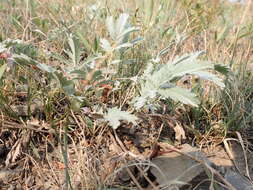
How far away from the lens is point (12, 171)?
2.82 feet

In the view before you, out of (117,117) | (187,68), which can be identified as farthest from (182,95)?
(117,117)

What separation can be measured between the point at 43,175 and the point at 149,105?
1.27 feet

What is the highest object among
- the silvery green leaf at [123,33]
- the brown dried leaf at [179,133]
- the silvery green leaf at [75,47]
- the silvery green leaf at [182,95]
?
the silvery green leaf at [123,33]

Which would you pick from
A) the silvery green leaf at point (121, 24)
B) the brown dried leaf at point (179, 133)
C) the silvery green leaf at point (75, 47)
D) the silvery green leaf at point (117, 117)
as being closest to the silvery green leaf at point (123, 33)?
the silvery green leaf at point (121, 24)

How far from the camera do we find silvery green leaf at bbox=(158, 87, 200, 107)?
2.43 ft

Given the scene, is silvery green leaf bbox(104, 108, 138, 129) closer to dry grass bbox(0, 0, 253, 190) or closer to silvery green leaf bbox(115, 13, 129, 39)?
dry grass bbox(0, 0, 253, 190)

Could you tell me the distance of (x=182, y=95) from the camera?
0.76 m

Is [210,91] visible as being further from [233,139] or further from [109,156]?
[109,156]

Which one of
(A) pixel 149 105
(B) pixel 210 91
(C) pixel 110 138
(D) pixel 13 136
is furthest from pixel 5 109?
(B) pixel 210 91

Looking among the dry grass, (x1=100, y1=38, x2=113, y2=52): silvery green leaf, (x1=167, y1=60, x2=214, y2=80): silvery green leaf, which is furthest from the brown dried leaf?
(x1=100, y1=38, x2=113, y2=52): silvery green leaf

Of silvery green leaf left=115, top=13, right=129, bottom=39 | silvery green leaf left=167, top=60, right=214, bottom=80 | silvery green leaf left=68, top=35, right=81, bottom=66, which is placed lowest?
silvery green leaf left=167, top=60, right=214, bottom=80

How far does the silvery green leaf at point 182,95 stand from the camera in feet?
2.43

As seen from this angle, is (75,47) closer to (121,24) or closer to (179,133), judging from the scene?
(121,24)

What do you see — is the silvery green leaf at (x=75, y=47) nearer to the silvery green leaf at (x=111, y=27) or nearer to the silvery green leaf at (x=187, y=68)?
the silvery green leaf at (x=111, y=27)
